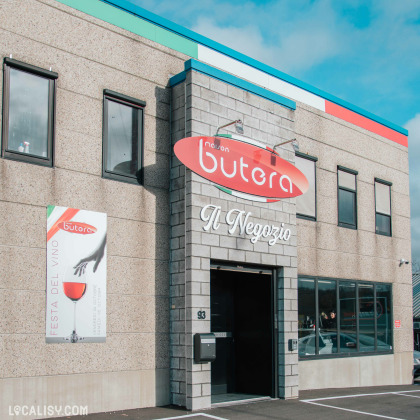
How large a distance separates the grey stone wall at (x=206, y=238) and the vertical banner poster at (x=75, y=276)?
149 centimetres

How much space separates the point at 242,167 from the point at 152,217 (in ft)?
6.95

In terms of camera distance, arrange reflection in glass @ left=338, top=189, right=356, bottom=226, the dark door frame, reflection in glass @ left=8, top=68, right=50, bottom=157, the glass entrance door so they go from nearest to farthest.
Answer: reflection in glass @ left=8, top=68, right=50, bottom=157 < the dark door frame < the glass entrance door < reflection in glass @ left=338, top=189, right=356, bottom=226

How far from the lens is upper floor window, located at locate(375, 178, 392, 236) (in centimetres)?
1706

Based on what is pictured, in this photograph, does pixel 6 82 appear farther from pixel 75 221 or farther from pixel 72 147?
pixel 75 221

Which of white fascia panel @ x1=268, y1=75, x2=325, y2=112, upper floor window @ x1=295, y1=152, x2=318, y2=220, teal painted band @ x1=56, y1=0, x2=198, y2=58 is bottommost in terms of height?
upper floor window @ x1=295, y1=152, x2=318, y2=220

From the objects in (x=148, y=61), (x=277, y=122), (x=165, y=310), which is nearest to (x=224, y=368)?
(x=165, y=310)

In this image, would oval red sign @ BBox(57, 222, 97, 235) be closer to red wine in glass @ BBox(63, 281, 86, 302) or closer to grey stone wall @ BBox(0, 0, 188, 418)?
grey stone wall @ BBox(0, 0, 188, 418)

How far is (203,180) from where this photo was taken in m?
11.0

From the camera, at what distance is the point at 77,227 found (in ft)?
32.3

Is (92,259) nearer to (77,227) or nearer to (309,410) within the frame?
(77,227)

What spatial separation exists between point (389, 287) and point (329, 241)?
326cm

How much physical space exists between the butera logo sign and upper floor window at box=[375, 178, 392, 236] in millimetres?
4846

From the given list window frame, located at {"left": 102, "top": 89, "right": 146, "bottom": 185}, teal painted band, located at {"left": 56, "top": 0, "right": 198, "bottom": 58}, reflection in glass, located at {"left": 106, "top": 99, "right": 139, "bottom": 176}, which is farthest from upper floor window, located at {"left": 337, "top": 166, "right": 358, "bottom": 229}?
reflection in glass, located at {"left": 106, "top": 99, "right": 139, "bottom": 176}

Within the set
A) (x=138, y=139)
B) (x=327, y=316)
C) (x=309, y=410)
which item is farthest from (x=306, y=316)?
(x=138, y=139)
